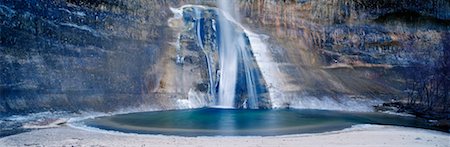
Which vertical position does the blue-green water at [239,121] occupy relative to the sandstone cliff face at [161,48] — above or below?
below

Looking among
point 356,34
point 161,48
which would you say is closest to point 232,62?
point 161,48

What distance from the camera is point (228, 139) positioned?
16.2 meters

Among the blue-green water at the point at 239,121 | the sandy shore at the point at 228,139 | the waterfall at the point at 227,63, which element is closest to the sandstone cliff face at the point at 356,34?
the waterfall at the point at 227,63

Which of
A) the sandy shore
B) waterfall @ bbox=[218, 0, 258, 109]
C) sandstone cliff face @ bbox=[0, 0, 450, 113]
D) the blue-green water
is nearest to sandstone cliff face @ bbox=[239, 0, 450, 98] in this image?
sandstone cliff face @ bbox=[0, 0, 450, 113]

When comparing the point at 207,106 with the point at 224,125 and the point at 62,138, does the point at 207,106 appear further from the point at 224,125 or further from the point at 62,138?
the point at 62,138

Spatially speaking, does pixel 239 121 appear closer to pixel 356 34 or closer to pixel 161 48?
pixel 161 48

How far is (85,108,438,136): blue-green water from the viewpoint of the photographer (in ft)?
60.6

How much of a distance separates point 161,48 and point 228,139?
45.9 feet

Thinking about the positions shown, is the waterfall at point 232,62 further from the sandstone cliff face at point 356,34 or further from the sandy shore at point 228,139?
the sandy shore at point 228,139

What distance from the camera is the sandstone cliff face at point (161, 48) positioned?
890 inches

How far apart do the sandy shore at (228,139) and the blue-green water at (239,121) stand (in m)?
1.32

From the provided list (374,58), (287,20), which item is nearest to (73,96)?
(287,20)

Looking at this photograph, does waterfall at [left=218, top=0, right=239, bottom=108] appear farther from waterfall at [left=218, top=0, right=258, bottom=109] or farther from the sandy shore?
the sandy shore

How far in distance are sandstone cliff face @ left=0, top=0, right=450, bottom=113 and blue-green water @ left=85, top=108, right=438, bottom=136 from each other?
256 cm
